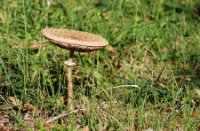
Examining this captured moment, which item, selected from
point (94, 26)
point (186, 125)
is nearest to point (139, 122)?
point (186, 125)

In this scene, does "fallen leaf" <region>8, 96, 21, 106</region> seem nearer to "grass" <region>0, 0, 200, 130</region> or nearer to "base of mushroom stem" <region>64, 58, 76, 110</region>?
"grass" <region>0, 0, 200, 130</region>

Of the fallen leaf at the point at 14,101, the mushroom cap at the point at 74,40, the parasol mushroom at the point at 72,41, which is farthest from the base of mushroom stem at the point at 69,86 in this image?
the fallen leaf at the point at 14,101

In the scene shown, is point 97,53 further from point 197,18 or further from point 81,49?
point 197,18

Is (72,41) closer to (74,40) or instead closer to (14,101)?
(74,40)

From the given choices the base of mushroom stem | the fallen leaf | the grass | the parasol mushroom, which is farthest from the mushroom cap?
the fallen leaf

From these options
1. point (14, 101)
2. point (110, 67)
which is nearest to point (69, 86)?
point (14, 101)
